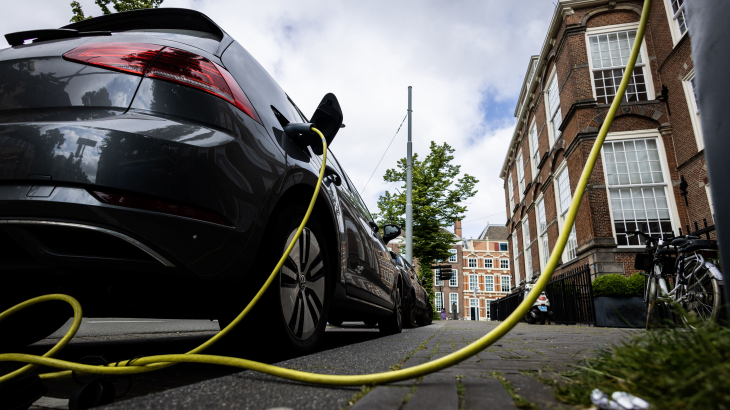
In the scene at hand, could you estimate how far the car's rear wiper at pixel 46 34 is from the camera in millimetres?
2082

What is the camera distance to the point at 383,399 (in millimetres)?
1182

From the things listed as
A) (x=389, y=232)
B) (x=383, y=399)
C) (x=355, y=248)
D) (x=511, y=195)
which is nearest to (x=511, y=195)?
(x=511, y=195)

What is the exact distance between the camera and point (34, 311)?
7.27ft

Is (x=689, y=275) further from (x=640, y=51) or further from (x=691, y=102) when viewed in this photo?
(x=640, y=51)

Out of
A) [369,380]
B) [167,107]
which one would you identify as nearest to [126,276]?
[167,107]

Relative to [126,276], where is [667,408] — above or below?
below

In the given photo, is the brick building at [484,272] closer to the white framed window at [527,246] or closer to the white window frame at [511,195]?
the white window frame at [511,195]

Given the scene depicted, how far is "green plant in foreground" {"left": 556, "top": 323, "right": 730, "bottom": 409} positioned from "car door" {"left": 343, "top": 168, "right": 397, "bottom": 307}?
8.37 ft

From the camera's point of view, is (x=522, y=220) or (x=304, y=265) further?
(x=522, y=220)

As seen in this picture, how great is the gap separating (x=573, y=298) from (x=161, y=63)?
456 inches

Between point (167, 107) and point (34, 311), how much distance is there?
4.43ft

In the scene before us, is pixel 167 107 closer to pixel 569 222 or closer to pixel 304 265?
pixel 304 265

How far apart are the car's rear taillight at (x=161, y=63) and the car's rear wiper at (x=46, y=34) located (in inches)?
7.8

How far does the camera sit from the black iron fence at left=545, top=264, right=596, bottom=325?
10.1 m
